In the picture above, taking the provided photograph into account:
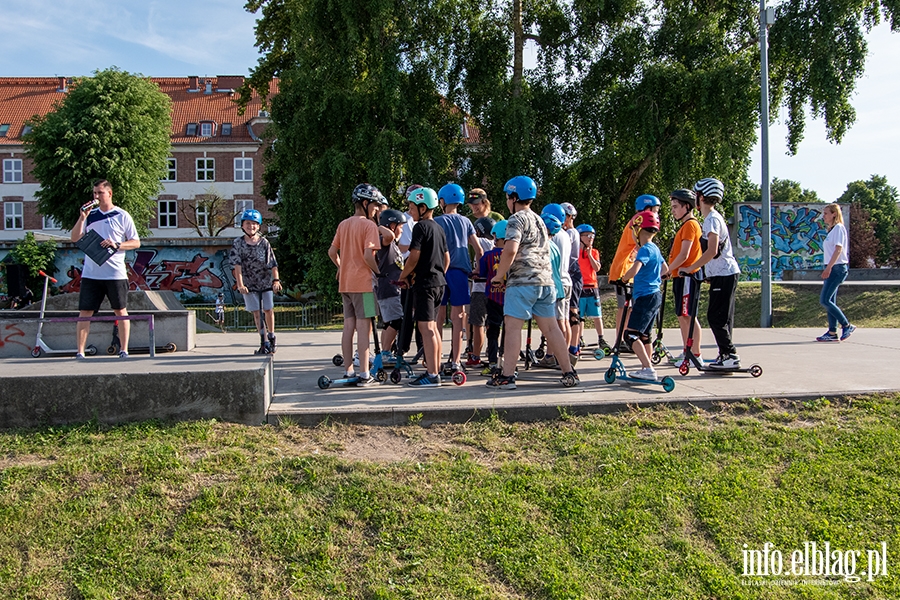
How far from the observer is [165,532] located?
3.98m

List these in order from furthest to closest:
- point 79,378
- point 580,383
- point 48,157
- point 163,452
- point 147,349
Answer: point 48,157 → point 147,349 → point 580,383 → point 79,378 → point 163,452

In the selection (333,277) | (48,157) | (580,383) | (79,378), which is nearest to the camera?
(79,378)

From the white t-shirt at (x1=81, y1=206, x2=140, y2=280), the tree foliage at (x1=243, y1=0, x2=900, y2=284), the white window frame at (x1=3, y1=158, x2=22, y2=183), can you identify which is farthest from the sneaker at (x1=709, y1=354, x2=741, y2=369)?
the white window frame at (x1=3, y1=158, x2=22, y2=183)

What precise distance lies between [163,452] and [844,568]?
172 inches

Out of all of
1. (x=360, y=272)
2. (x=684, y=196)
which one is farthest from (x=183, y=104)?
(x=684, y=196)

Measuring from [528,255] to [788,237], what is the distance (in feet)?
87.8

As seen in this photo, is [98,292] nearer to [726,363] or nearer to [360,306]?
[360,306]

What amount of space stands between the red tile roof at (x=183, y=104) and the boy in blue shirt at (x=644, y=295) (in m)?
49.8

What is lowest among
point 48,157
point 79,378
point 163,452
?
point 163,452

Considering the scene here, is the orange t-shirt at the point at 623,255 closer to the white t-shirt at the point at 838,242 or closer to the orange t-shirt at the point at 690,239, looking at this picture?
the orange t-shirt at the point at 690,239

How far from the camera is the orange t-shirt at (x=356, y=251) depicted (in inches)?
256

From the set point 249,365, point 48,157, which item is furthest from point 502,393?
point 48,157

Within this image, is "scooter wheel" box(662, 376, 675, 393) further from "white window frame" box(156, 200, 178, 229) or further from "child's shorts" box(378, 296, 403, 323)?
"white window frame" box(156, 200, 178, 229)

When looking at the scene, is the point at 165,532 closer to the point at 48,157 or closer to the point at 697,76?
the point at 697,76
